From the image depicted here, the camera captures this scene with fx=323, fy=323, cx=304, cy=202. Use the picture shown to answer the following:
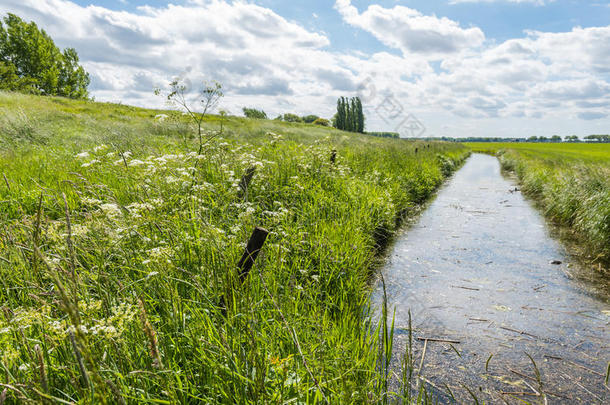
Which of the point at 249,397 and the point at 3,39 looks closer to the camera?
the point at 249,397

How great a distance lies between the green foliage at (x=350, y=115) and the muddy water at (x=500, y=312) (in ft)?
245

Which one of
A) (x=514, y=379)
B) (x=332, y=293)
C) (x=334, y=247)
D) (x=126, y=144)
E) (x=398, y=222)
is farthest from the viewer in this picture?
(x=398, y=222)

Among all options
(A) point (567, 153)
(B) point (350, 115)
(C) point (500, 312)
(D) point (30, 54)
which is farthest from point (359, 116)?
(C) point (500, 312)

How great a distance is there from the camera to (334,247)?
4.67m

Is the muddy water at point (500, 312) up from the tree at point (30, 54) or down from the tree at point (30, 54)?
down

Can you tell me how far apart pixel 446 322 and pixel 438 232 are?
4297 mm

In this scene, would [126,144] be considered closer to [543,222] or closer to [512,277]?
[512,277]

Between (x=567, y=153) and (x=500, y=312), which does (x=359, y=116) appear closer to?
(x=567, y=153)

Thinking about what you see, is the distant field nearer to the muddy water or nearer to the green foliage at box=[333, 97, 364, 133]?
the muddy water

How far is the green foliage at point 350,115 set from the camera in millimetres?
79812

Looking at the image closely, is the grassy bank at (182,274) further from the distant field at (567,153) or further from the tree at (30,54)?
the tree at (30,54)

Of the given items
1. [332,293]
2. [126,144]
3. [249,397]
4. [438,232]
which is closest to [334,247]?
[332,293]

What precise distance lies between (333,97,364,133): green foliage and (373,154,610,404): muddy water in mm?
74785

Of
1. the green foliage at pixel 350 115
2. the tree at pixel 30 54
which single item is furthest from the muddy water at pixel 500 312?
the green foliage at pixel 350 115
